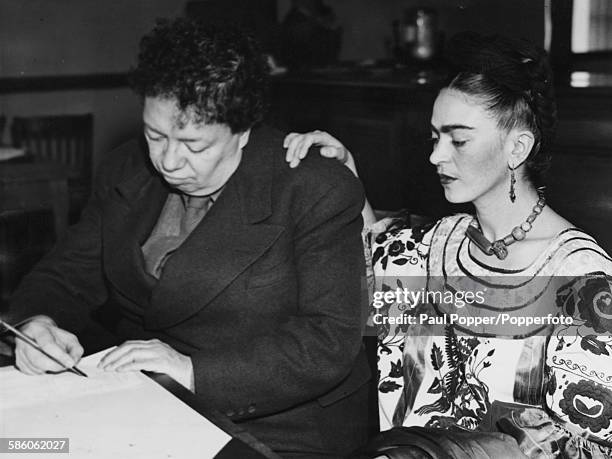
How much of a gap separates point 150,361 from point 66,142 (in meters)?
3.11

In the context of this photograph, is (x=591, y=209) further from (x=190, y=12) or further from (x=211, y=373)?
(x=190, y=12)

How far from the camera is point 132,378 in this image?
143 centimetres

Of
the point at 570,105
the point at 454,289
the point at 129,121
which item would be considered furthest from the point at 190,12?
the point at 454,289

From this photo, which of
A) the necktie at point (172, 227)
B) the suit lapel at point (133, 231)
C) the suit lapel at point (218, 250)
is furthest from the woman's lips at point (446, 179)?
the suit lapel at point (133, 231)

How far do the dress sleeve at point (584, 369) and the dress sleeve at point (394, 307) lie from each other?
352 millimetres

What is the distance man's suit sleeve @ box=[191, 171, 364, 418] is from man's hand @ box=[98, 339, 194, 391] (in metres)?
0.02

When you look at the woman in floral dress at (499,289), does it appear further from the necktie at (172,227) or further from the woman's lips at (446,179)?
the necktie at (172,227)

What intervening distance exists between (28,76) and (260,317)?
3901 mm

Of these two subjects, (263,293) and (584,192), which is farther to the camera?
(584,192)

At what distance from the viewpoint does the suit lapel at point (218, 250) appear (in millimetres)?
1670

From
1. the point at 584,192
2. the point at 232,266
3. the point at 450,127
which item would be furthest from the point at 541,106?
the point at 232,266

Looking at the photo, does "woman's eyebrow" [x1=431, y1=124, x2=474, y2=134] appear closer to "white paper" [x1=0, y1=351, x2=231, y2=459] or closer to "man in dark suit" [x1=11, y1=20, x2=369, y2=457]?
"man in dark suit" [x1=11, y1=20, x2=369, y2=457]

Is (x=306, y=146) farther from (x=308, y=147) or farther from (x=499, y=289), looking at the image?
(x=499, y=289)

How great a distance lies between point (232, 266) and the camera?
1.67 metres
